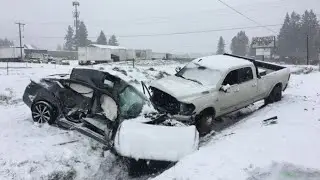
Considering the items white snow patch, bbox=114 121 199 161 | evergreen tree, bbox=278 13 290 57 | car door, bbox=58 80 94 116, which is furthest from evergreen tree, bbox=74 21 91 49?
white snow patch, bbox=114 121 199 161

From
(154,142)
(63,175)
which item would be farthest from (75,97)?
(154,142)

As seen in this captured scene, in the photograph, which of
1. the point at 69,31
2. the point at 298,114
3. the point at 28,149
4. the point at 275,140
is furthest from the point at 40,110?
the point at 69,31

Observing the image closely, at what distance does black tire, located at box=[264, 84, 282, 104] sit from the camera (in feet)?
41.3

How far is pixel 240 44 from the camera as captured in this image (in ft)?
384

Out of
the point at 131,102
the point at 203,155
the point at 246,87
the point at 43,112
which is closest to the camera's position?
the point at 203,155

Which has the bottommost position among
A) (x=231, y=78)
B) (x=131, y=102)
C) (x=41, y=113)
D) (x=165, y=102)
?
(x=41, y=113)

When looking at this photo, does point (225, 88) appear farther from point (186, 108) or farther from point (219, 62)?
point (186, 108)

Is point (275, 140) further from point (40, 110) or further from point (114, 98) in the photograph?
point (40, 110)

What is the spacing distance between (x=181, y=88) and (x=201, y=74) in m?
1.30

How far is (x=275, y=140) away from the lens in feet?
24.3

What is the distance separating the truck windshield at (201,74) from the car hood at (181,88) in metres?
0.27

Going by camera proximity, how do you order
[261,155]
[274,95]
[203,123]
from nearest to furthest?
[261,155], [203,123], [274,95]

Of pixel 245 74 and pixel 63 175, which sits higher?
pixel 245 74

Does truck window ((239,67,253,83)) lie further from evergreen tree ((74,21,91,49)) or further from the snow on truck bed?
evergreen tree ((74,21,91,49))
